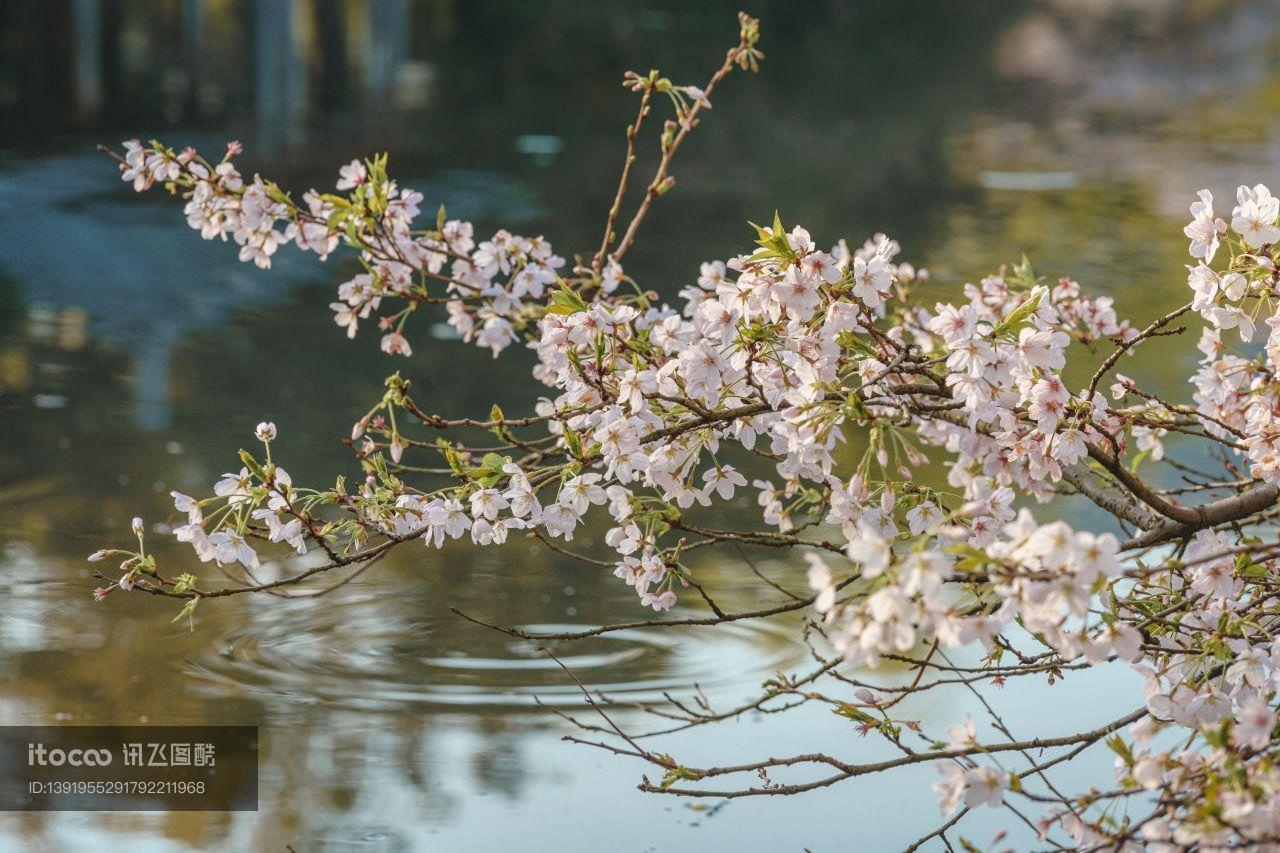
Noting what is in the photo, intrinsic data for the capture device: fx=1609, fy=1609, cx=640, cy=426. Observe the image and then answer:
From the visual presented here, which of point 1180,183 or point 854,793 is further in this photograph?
point 1180,183

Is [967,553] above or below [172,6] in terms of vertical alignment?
below

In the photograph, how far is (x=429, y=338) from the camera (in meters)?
7.57

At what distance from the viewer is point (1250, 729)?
1.93 metres

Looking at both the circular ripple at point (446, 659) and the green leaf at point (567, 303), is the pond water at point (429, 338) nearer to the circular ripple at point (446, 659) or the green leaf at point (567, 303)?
the circular ripple at point (446, 659)

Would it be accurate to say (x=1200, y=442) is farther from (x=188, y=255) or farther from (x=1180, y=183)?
(x=1180, y=183)

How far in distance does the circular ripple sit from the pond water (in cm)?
1

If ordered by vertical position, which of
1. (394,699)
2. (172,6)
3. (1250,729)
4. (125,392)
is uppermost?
(172,6)

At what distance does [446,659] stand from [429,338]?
365cm

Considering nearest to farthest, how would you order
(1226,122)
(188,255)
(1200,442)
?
(1200,442)
(188,255)
(1226,122)

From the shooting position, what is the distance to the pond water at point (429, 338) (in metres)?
3.55

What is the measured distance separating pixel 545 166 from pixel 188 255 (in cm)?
362

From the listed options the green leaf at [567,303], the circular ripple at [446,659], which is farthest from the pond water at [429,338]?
the green leaf at [567,303]

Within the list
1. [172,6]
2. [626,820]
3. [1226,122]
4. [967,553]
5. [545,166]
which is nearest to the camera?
[967,553]

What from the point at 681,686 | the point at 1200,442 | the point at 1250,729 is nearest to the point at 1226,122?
the point at 1200,442
